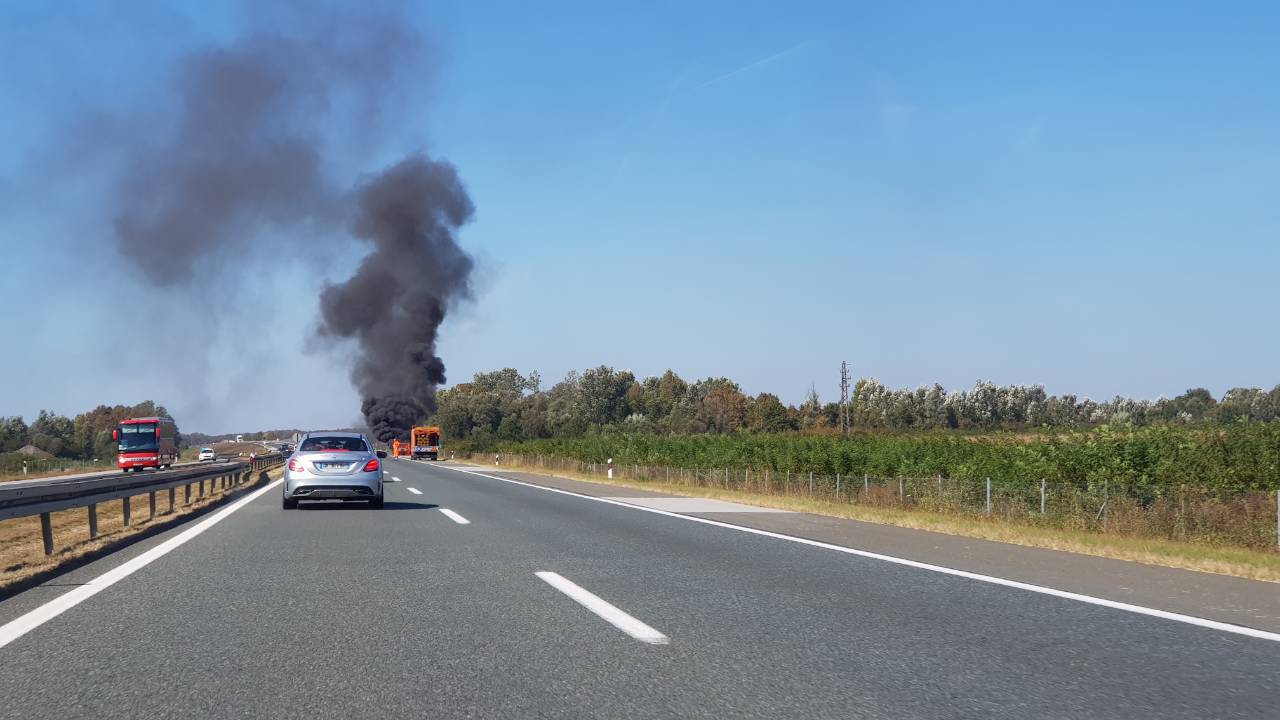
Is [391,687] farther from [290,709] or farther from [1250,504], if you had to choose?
[1250,504]

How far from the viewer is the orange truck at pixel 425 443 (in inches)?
3260

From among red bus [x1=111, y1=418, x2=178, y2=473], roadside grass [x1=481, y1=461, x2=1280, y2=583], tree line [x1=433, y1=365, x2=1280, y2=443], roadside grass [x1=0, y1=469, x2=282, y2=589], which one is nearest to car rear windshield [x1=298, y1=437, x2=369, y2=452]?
roadside grass [x1=0, y1=469, x2=282, y2=589]

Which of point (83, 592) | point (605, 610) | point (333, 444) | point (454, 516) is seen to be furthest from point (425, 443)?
point (605, 610)

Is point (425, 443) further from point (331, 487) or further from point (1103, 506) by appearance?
point (1103, 506)

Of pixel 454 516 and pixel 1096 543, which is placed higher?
pixel 454 516

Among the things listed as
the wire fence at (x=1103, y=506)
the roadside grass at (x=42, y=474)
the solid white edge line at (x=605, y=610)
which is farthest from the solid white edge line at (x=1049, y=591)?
the roadside grass at (x=42, y=474)

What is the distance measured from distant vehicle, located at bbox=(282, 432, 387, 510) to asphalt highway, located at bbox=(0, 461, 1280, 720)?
807 centimetres

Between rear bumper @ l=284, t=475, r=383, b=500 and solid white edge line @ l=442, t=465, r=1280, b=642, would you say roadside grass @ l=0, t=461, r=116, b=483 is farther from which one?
solid white edge line @ l=442, t=465, r=1280, b=642

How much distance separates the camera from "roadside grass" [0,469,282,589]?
1038 cm

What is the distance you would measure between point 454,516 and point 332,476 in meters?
3.02

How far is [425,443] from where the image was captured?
83250 millimetres

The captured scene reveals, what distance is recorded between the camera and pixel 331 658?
5703 millimetres

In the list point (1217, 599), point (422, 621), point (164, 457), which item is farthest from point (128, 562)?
point (164, 457)

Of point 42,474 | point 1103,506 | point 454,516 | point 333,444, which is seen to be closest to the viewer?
point 454,516
